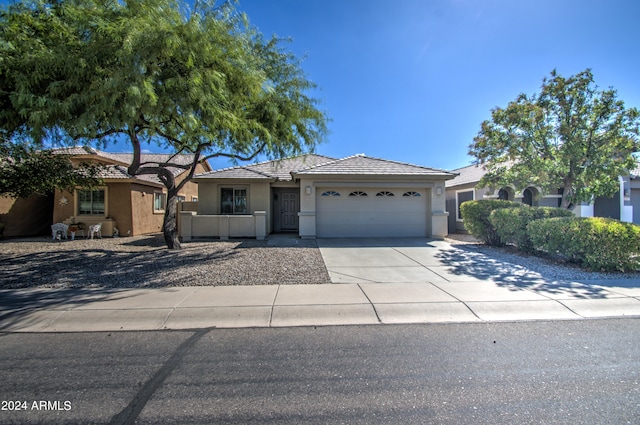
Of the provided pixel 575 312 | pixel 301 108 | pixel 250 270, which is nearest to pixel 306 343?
pixel 250 270

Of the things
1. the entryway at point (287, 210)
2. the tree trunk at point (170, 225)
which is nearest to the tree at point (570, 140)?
the entryway at point (287, 210)

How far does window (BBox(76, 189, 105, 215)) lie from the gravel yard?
3.63 metres

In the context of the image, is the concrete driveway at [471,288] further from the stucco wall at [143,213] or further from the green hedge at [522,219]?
the stucco wall at [143,213]

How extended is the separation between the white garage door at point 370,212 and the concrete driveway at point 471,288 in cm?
408

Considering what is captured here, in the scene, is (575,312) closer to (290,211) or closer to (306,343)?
(306,343)

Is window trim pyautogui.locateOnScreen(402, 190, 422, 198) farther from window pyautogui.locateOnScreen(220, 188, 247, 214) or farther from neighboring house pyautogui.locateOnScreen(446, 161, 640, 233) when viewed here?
window pyautogui.locateOnScreen(220, 188, 247, 214)

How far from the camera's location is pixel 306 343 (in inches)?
155

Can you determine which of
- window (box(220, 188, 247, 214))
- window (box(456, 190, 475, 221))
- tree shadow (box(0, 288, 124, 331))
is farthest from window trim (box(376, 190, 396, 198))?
tree shadow (box(0, 288, 124, 331))

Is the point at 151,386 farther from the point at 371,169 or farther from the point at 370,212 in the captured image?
the point at 371,169

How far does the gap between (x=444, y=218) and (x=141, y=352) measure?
1261 cm

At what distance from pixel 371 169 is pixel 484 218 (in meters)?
4.96

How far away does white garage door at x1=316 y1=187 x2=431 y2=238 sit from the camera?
45.1ft

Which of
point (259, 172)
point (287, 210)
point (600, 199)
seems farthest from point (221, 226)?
point (600, 199)

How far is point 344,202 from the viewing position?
13773 mm
